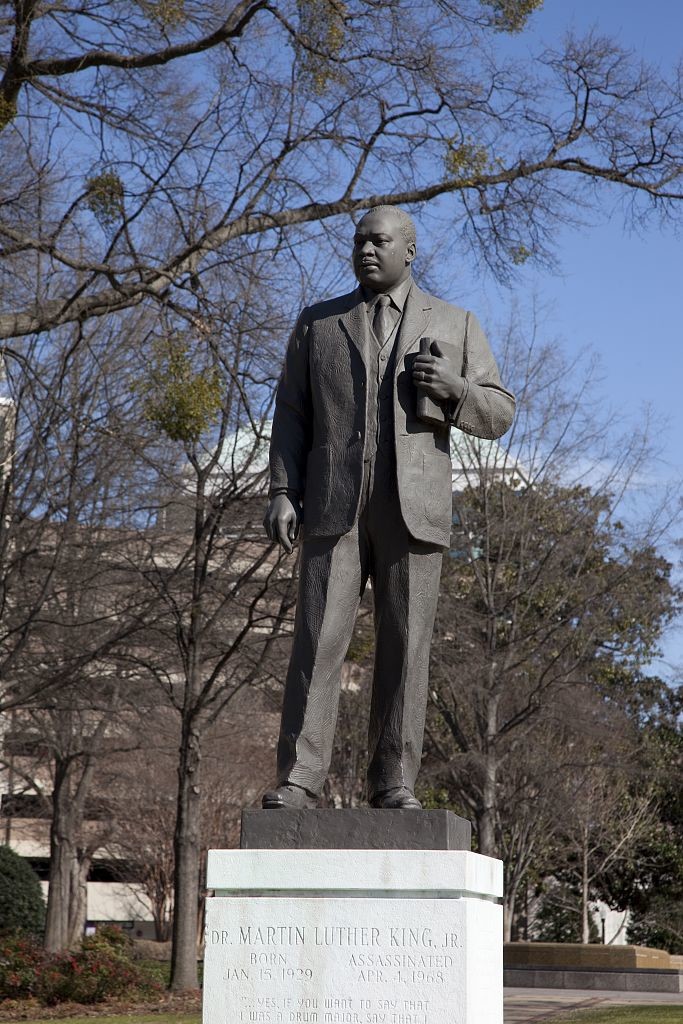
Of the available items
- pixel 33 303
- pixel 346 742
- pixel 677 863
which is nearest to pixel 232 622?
pixel 33 303

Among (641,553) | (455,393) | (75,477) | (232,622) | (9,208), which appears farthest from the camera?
(641,553)

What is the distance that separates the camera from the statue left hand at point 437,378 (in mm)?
6402

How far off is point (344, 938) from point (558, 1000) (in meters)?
15.2

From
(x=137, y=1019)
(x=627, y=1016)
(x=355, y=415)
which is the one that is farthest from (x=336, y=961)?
(x=627, y=1016)

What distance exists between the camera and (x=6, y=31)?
13.0 metres

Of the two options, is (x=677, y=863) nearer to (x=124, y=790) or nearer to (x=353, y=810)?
(x=124, y=790)

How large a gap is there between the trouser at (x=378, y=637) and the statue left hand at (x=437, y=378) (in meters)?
0.39

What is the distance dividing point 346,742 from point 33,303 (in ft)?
50.2

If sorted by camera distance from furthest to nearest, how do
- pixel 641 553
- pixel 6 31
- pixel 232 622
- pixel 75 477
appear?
1. pixel 641 553
2. pixel 232 622
3. pixel 75 477
4. pixel 6 31

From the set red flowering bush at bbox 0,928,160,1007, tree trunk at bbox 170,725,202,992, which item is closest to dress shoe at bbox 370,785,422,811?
red flowering bush at bbox 0,928,160,1007

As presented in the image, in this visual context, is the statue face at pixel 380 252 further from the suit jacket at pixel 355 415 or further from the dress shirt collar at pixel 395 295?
the suit jacket at pixel 355 415

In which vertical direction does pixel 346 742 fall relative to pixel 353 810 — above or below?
above

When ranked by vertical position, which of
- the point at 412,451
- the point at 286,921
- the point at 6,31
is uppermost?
the point at 6,31

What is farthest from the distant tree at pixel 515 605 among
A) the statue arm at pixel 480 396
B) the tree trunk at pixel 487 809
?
the statue arm at pixel 480 396
